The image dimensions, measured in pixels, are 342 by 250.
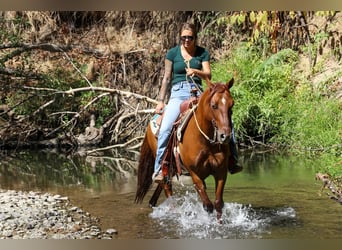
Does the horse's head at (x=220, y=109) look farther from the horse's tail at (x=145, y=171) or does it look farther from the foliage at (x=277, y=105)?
the foliage at (x=277, y=105)

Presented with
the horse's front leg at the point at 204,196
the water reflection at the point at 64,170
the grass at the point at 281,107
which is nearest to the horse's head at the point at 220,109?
the horse's front leg at the point at 204,196

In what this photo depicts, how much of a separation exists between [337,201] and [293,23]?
139 cm

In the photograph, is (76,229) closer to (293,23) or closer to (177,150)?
(177,150)

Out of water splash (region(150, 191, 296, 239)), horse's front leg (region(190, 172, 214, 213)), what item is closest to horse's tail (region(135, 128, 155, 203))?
water splash (region(150, 191, 296, 239))

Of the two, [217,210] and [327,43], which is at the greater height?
[327,43]

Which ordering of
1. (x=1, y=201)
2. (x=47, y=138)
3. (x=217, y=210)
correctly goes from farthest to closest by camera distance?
1. (x=47, y=138)
2. (x=1, y=201)
3. (x=217, y=210)

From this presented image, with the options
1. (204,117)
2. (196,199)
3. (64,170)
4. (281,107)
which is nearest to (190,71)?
(204,117)

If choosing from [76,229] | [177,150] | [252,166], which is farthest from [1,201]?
[252,166]

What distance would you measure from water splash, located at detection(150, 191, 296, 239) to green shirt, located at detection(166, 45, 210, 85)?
2.79ft

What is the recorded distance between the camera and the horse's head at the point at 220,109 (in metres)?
3.11

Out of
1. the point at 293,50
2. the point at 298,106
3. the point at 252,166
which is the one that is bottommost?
the point at 252,166

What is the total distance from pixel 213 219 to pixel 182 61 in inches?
39.8

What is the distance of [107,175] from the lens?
15.8ft

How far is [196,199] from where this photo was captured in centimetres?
402
